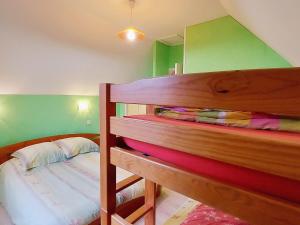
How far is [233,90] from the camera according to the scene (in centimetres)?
45

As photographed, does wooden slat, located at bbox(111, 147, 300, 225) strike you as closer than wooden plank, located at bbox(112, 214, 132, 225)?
Yes

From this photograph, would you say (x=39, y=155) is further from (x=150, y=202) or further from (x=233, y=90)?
(x=233, y=90)

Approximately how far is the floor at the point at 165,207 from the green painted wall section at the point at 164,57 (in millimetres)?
2380

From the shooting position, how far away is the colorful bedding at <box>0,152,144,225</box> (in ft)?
5.12

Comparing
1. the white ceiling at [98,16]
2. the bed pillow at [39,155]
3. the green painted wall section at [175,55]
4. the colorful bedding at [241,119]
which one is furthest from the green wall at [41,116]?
the colorful bedding at [241,119]

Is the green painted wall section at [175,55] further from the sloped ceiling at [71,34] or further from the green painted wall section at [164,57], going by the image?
the sloped ceiling at [71,34]

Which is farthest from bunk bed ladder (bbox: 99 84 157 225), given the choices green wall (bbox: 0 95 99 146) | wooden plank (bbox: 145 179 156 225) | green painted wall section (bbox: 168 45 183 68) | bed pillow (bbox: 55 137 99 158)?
green painted wall section (bbox: 168 45 183 68)

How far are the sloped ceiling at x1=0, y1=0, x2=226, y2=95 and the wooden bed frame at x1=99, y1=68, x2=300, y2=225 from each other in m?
2.14

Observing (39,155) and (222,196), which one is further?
(39,155)

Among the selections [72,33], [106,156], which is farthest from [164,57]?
[106,156]

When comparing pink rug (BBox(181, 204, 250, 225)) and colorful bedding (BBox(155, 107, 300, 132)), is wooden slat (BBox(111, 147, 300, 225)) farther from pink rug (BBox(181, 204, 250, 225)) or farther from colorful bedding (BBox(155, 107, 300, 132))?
pink rug (BBox(181, 204, 250, 225))

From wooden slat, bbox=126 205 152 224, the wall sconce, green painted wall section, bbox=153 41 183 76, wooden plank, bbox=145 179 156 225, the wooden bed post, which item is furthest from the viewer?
green painted wall section, bbox=153 41 183 76

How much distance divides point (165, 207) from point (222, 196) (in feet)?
6.82

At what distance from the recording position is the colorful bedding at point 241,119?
53 cm
